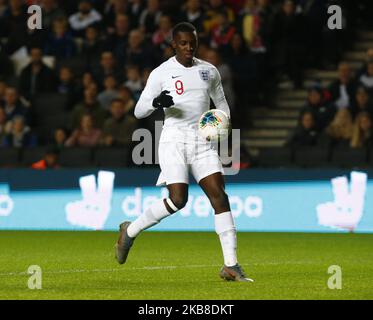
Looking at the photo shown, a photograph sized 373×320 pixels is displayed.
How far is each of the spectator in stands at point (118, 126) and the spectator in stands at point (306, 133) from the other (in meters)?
2.43

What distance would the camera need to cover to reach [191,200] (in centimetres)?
1730

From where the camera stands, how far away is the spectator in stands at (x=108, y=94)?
20.1 metres

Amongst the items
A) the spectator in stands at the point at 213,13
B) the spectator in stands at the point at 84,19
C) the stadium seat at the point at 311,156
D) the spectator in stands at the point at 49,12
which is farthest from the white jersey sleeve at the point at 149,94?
the spectator in stands at the point at 84,19

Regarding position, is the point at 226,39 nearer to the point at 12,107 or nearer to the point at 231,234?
the point at 12,107

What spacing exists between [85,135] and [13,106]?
152 cm

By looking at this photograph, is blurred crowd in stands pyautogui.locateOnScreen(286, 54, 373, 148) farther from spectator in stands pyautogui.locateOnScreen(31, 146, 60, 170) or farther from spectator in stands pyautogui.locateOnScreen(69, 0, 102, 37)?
spectator in stands pyautogui.locateOnScreen(69, 0, 102, 37)

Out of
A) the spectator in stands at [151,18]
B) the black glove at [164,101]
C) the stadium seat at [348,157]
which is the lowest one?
the black glove at [164,101]

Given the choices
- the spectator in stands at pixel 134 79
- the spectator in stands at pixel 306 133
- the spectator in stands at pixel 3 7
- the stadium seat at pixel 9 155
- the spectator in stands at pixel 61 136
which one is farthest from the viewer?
the spectator in stands at pixel 3 7

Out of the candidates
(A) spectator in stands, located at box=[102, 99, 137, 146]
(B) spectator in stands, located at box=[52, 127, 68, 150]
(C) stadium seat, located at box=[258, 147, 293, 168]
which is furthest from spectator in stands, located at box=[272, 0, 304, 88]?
(B) spectator in stands, located at box=[52, 127, 68, 150]

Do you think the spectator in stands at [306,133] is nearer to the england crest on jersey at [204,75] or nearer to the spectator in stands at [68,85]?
the spectator in stands at [68,85]

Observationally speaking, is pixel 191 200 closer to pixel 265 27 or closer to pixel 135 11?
pixel 265 27
